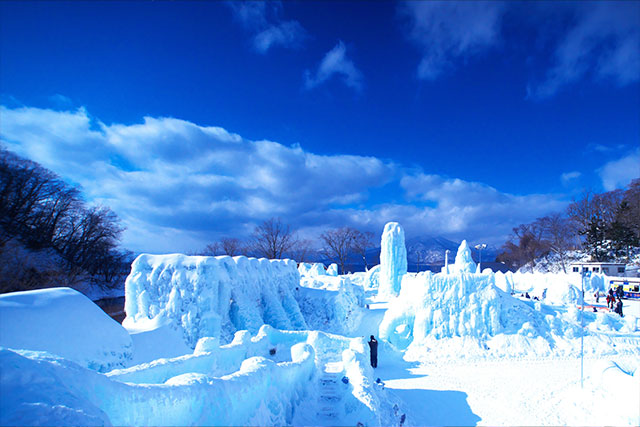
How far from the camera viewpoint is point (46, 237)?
2784cm

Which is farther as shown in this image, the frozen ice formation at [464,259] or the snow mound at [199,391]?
the frozen ice formation at [464,259]

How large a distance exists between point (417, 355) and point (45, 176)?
33.5 m

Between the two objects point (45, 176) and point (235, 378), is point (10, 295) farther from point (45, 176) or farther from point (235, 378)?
point (45, 176)

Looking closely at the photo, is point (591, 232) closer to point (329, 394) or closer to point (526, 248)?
point (526, 248)

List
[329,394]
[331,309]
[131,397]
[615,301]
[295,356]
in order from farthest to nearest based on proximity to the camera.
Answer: [615,301] → [331,309] → [295,356] → [329,394] → [131,397]

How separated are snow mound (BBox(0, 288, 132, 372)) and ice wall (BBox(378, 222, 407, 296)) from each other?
24.8 metres

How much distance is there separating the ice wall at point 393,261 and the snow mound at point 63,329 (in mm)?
24803

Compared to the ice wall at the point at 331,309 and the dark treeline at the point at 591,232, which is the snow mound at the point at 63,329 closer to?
the ice wall at the point at 331,309

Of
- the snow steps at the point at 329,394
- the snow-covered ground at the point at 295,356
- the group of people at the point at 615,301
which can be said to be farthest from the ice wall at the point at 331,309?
the group of people at the point at 615,301

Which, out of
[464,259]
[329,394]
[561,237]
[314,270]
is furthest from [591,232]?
[329,394]

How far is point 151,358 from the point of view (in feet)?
29.2

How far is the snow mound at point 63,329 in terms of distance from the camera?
5914 millimetres

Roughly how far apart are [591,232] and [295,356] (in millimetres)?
46660

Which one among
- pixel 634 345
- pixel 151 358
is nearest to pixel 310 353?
pixel 151 358
